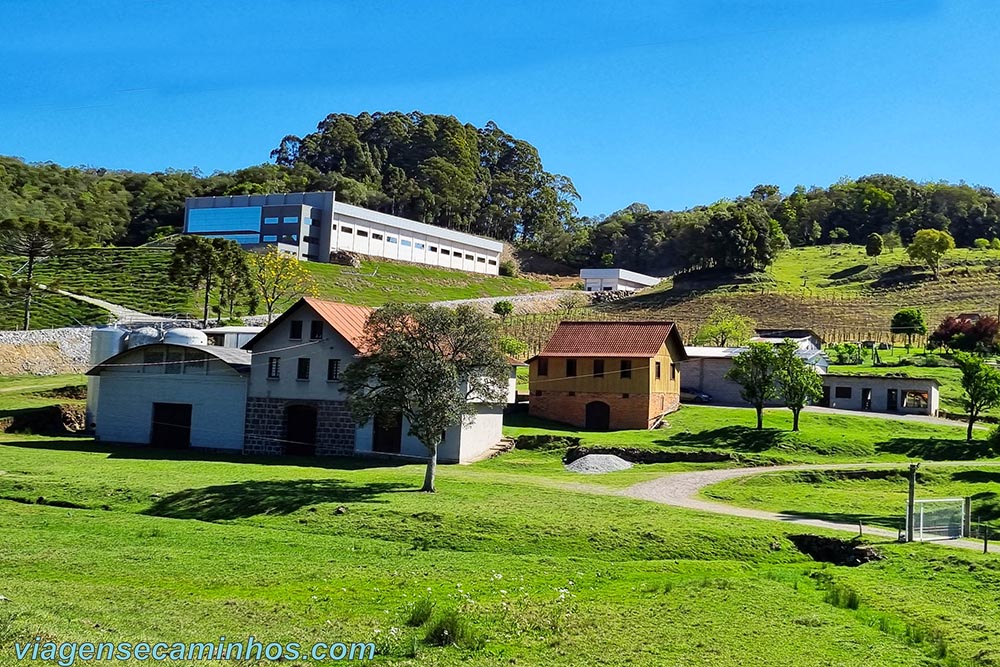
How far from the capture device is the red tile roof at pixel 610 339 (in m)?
48.0

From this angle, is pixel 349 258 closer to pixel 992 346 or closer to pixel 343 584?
pixel 992 346

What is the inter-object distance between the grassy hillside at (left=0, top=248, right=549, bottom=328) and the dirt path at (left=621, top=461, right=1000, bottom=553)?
48.9 meters

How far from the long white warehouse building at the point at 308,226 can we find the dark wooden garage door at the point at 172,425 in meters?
60.1

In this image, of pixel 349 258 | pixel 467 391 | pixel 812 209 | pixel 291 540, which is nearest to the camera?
pixel 291 540

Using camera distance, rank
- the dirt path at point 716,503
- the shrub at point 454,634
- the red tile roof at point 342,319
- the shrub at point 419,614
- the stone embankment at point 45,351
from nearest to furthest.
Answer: the shrub at point 454,634, the shrub at point 419,614, the dirt path at point 716,503, the red tile roof at point 342,319, the stone embankment at point 45,351

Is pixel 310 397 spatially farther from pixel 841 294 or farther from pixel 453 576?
pixel 841 294

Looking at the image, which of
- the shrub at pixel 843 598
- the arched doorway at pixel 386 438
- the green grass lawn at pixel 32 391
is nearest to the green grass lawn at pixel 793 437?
the arched doorway at pixel 386 438

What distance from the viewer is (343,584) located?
1688cm

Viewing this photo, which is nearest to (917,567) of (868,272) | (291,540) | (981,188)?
(291,540)

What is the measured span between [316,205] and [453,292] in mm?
19770

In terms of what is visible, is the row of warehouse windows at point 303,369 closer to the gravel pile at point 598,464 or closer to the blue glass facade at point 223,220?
the gravel pile at point 598,464

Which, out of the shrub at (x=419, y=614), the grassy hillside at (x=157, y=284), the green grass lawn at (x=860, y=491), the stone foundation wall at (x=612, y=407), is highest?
the grassy hillside at (x=157, y=284)

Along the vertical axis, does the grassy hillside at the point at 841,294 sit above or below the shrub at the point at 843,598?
above

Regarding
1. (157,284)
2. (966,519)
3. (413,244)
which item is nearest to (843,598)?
(966,519)
